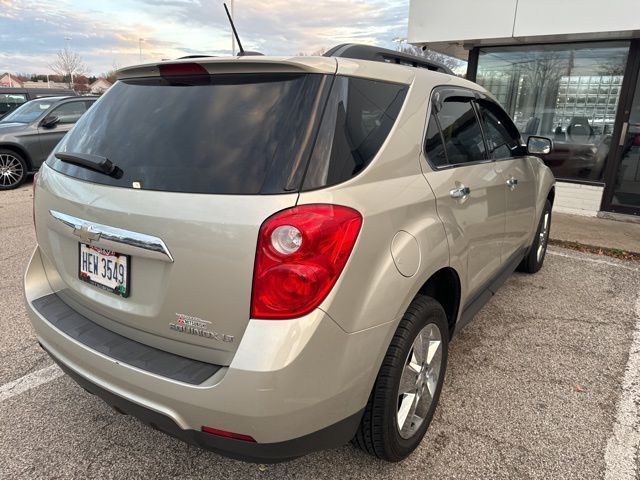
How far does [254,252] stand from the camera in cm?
160

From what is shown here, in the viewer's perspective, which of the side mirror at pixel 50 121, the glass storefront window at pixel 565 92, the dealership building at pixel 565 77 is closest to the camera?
the dealership building at pixel 565 77

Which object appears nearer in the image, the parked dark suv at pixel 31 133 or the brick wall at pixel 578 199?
the brick wall at pixel 578 199

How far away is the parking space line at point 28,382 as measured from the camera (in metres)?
2.73

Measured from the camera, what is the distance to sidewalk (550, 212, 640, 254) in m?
6.07

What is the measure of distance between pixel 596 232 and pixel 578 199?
131cm

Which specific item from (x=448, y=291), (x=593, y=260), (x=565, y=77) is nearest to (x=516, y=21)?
(x=565, y=77)

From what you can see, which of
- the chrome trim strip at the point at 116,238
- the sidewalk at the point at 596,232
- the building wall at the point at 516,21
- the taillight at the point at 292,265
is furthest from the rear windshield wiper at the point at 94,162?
the building wall at the point at 516,21

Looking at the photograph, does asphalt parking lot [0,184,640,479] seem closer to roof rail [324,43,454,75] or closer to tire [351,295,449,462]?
tire [351,295,449,462]

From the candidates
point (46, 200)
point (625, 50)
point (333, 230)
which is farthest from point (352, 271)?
point (625, 50)

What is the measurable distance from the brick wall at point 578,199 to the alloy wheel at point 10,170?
990 centimetres

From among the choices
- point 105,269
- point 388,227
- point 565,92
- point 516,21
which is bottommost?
point 105,269

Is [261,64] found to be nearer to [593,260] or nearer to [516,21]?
[593,260]

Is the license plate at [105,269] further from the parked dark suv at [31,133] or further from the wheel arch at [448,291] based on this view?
the parked dark suv at [31,133]

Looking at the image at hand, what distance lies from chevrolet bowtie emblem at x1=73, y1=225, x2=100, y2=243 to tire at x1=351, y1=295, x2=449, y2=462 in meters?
1.25
